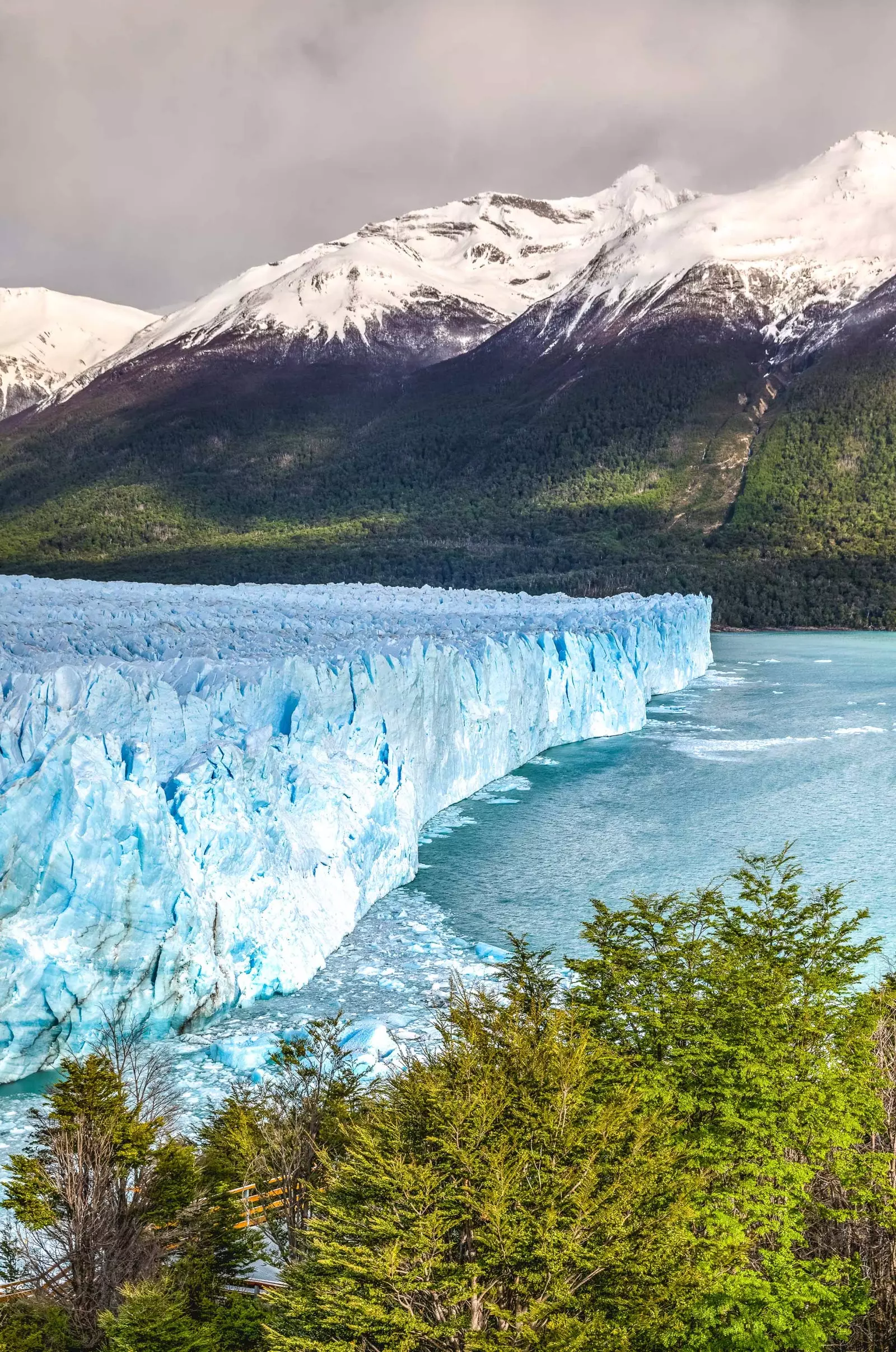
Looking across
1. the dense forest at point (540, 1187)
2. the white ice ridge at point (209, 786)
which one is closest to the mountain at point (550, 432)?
the white ice ridge at point (209, 786)

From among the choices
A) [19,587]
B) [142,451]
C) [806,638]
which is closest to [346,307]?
[142,451]

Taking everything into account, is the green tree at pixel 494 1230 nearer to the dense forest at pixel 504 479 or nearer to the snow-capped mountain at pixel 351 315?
the dense forest at pixel 504 479

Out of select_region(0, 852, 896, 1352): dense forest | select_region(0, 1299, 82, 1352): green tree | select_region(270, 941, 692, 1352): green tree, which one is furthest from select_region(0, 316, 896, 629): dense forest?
select_region(270, 941, 692, 1352): green tree

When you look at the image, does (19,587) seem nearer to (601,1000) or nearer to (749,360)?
(601,1000)

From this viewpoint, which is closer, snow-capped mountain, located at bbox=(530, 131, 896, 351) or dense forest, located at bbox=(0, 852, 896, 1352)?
dense forest, located at bbox=(0, 852, 896, 1352)

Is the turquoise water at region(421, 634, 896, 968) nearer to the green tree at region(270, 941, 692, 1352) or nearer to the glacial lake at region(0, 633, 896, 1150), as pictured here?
the glacial lake at region(0, 633, 896, 1150)

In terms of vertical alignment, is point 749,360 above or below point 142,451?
above
